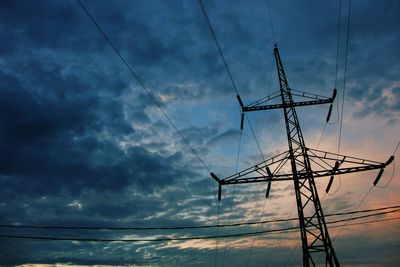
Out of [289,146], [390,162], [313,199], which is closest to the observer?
[390,162]

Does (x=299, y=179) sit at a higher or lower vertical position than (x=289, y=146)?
lower

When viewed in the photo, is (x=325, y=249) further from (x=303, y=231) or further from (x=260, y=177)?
(x=260, y=177)

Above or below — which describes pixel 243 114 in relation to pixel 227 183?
above

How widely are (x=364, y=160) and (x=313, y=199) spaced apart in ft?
12.9

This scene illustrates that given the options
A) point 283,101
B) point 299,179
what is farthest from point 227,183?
point 283,101

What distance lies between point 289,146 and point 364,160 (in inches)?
194

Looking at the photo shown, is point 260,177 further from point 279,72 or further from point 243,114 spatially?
point 279,72

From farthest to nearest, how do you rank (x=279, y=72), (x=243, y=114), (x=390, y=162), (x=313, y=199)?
(x=279, y=72)
(x=243, y=114)
(x=313, y=199)
(x=390, y=162)

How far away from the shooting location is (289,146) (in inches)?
899

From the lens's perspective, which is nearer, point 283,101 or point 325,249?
point 325,249

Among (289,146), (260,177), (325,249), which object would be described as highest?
(289,146)

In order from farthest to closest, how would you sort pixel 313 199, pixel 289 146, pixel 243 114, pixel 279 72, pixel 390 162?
pixel 279 72
pixel 243 114
pixel 289 146
pixel 313 199
pixel 390 162

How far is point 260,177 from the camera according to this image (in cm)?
2048

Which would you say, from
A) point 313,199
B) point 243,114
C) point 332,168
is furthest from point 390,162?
point 243,114
